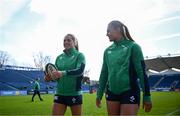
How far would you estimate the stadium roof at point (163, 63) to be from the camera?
276 feet

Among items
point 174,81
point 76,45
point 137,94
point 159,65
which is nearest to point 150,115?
point 76,45

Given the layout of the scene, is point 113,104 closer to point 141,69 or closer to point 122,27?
point 141,69

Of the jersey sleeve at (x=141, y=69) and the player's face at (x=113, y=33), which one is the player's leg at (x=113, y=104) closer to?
the jersey sleeve at (x=141, y=69)

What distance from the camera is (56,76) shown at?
5.30 metres

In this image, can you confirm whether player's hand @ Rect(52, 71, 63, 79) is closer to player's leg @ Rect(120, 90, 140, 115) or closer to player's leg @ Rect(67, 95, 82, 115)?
player's leg @ Rect(67, 95, 82, 115)

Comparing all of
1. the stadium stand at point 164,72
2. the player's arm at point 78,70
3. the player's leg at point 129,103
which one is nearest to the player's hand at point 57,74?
the player's arm at point 78,70

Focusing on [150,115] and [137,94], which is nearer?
[137,94]

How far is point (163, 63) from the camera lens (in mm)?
87375

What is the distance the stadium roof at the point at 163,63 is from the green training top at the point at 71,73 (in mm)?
81027

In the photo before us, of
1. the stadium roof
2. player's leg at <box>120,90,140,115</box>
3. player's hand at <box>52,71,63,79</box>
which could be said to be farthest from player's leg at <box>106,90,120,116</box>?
the stadium roof

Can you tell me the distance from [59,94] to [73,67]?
1.90ft

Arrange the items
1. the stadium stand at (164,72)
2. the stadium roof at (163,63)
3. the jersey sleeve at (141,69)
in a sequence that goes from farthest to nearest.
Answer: the stadium roof at (163,63) < the stadium stand at (164,72) < the jersey sleeve at (141,69)

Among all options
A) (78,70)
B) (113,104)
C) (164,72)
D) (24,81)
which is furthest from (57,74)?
(164,72)

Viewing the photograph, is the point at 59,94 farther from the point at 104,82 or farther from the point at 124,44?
the point at 124,44
